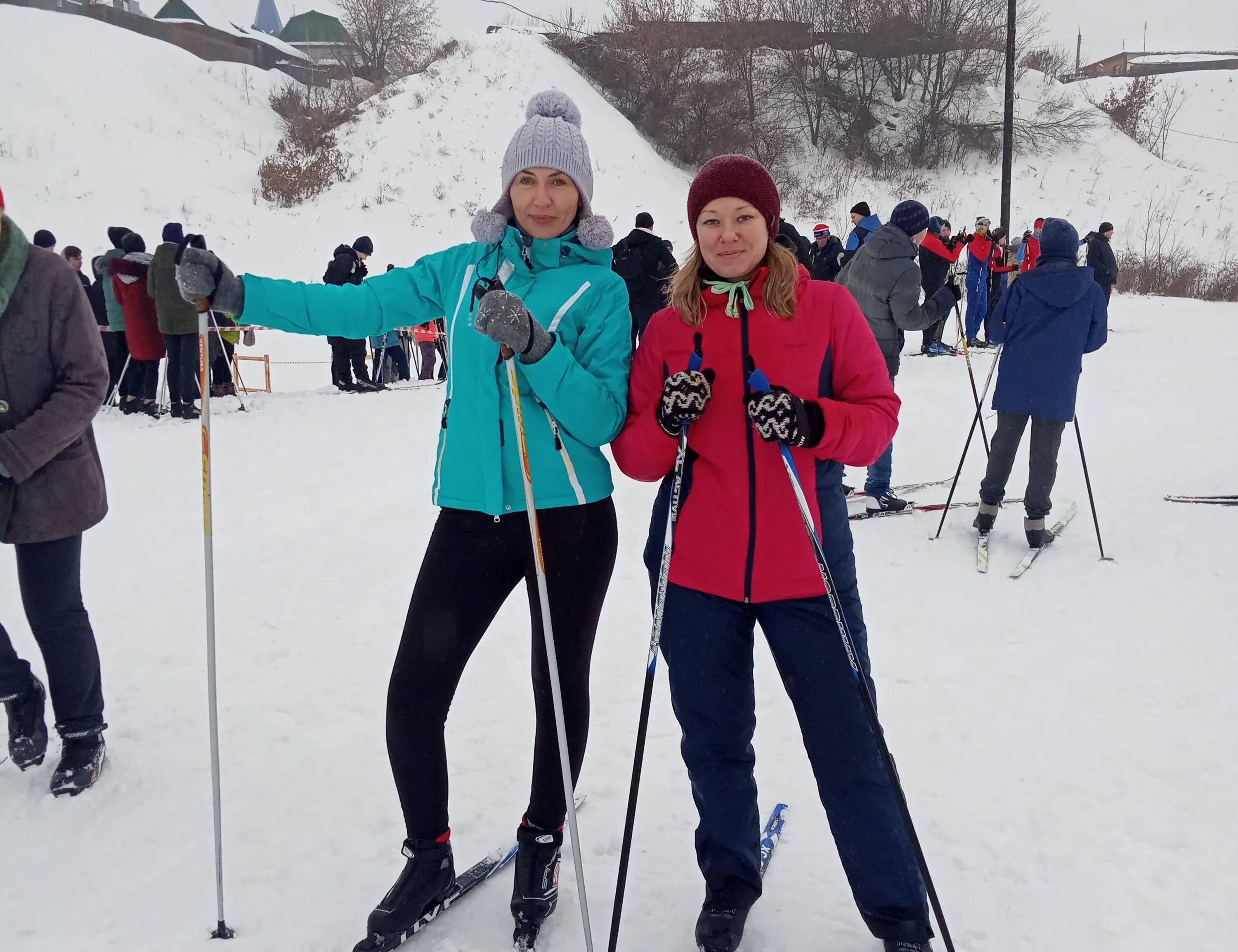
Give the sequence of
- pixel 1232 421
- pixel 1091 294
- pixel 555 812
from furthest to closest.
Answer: pixel 1232 421, pixel 1091 294, pixel 555 812

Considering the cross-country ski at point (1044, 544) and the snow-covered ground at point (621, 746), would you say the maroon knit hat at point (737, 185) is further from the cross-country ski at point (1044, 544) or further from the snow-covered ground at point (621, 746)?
the cross-country ski at point (1044, 544)

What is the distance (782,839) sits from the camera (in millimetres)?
2512

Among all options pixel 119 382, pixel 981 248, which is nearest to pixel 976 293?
pixel 981 248

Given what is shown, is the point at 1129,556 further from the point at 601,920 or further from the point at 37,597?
the point at 37,597

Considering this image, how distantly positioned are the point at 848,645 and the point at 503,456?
0.89 meters

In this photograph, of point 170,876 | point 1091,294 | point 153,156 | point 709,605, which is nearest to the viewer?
point 709,605

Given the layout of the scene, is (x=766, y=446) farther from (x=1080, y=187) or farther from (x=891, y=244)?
(x=1080, y=187)

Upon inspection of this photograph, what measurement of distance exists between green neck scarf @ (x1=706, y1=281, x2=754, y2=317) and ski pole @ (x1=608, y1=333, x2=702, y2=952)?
10 centimetres

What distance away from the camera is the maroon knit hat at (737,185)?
1926mm

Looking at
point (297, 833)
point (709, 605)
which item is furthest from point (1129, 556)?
point (297, 833)

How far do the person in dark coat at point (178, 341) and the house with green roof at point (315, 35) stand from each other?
131 feet

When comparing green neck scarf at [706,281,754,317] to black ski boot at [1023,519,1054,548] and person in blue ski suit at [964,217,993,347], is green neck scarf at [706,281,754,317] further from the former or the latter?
person in blue ski suit at [964,217,993,347]

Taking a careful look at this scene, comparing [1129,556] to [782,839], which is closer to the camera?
[782,839]

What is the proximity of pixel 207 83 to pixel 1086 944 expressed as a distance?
31855 mm
